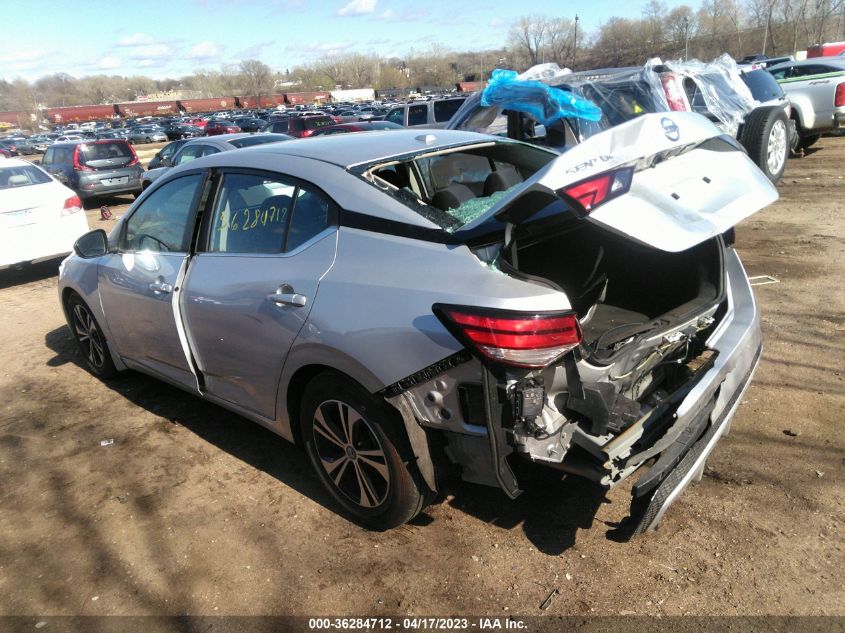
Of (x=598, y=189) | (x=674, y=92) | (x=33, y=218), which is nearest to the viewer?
(x=598, y=189)

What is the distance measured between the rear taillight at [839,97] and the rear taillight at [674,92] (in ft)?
17.7

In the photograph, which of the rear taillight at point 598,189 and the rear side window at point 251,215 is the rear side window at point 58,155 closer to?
the rear side window at point 251,215

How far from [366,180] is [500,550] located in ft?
5.70

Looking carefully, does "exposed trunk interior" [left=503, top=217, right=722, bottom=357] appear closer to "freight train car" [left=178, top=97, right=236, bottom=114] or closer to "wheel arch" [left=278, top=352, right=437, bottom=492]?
"wheel arch" [left=278, top=352, right=437, bottom=492]

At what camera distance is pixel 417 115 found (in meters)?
16.7

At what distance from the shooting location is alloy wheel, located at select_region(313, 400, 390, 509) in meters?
2.82

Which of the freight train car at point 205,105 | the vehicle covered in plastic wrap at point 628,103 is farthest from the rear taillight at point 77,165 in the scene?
the freight train car at point 205,105

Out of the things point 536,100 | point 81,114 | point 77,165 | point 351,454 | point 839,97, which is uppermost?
point 81,114

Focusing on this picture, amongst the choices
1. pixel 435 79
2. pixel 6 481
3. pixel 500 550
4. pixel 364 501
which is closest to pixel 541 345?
pixel 500 550

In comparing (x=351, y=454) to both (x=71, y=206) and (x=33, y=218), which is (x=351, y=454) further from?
(x=71, y=206)

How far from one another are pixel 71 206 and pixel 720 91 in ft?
32.3

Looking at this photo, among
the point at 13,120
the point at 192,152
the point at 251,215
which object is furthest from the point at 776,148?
the point at 13,120

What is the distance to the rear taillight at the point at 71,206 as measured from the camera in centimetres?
855

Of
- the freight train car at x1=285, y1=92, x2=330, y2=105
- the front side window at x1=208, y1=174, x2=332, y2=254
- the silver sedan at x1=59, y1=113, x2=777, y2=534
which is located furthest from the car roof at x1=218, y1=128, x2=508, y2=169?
the freight train car at x1=285, y1=92, x2=330, y2=105
